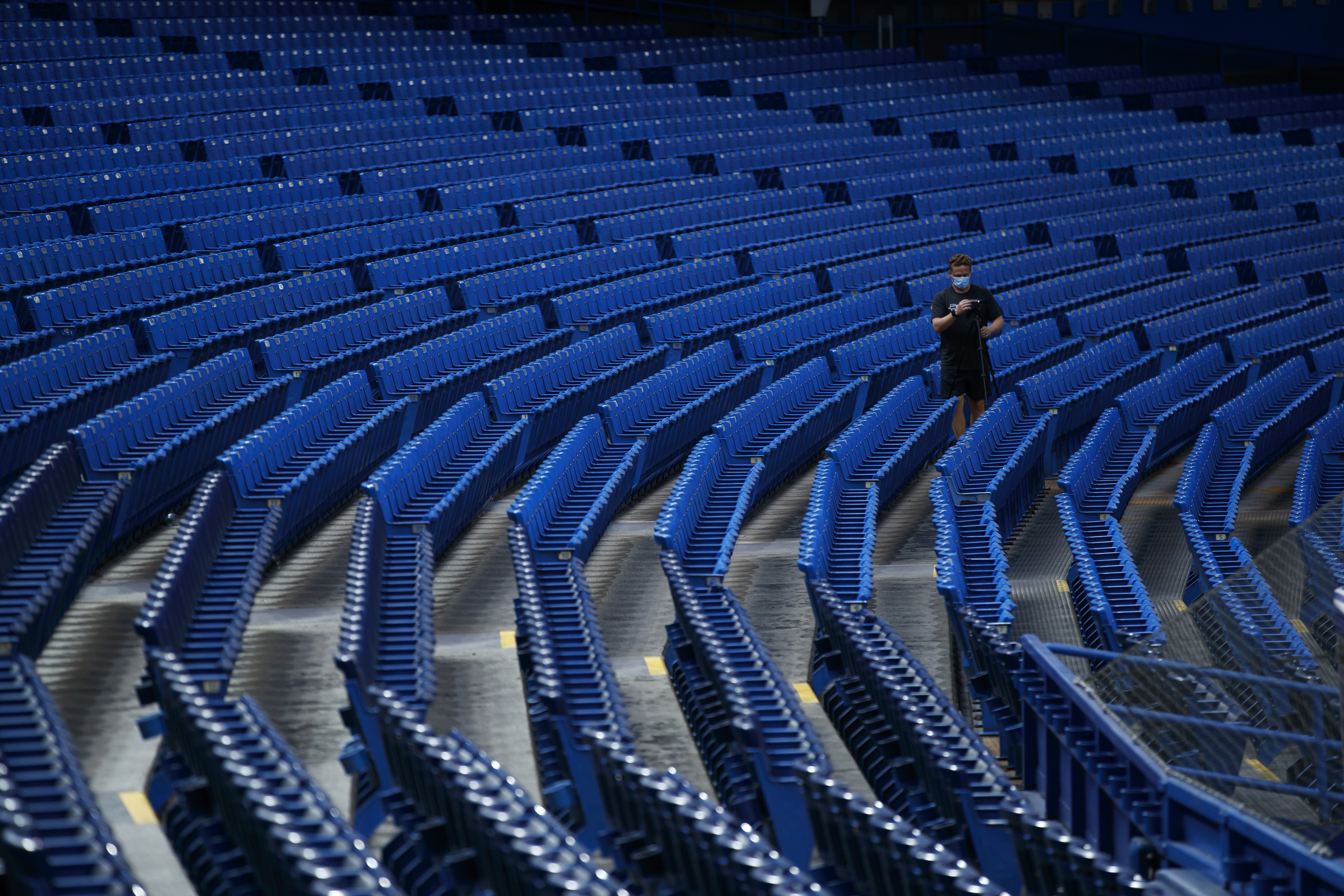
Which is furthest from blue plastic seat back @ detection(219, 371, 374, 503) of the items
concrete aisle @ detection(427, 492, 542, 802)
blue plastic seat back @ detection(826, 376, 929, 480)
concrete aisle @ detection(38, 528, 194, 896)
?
blue plastic seat back @ detection(826, 376, 929, 480)

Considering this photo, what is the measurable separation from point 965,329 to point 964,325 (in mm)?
13

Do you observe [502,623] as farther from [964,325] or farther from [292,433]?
[964,325]

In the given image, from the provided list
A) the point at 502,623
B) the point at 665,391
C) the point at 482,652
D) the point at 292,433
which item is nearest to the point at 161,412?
the point at 292,433

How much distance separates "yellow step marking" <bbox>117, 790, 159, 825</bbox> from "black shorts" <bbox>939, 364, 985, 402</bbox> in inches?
113

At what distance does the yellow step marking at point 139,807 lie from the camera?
2301mm

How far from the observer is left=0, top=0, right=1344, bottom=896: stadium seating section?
208 centimetres

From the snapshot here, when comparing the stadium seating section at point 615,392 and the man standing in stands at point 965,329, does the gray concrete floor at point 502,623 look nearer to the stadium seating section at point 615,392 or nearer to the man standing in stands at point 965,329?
the stadium seating section at point 615,392

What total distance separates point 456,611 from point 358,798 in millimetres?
1143

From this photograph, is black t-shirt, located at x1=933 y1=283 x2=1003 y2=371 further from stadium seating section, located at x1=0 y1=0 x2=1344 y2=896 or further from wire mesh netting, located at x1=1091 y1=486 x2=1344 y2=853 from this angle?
wire mesh netting, located at x1=1091 y1=486 x2=1344 y2=853


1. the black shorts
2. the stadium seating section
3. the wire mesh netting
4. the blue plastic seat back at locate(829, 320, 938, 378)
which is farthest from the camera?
the blue plastic seat back at locate(829, 320, 938, 378)

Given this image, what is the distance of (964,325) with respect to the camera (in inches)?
179

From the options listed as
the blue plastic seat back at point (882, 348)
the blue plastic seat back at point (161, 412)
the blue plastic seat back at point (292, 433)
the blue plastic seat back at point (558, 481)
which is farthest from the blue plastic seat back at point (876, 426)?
the blue plastic seat back at point (161, 412)

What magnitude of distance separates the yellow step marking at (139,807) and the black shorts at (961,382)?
2.87m

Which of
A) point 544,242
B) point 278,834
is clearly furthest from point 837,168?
point 278,834
